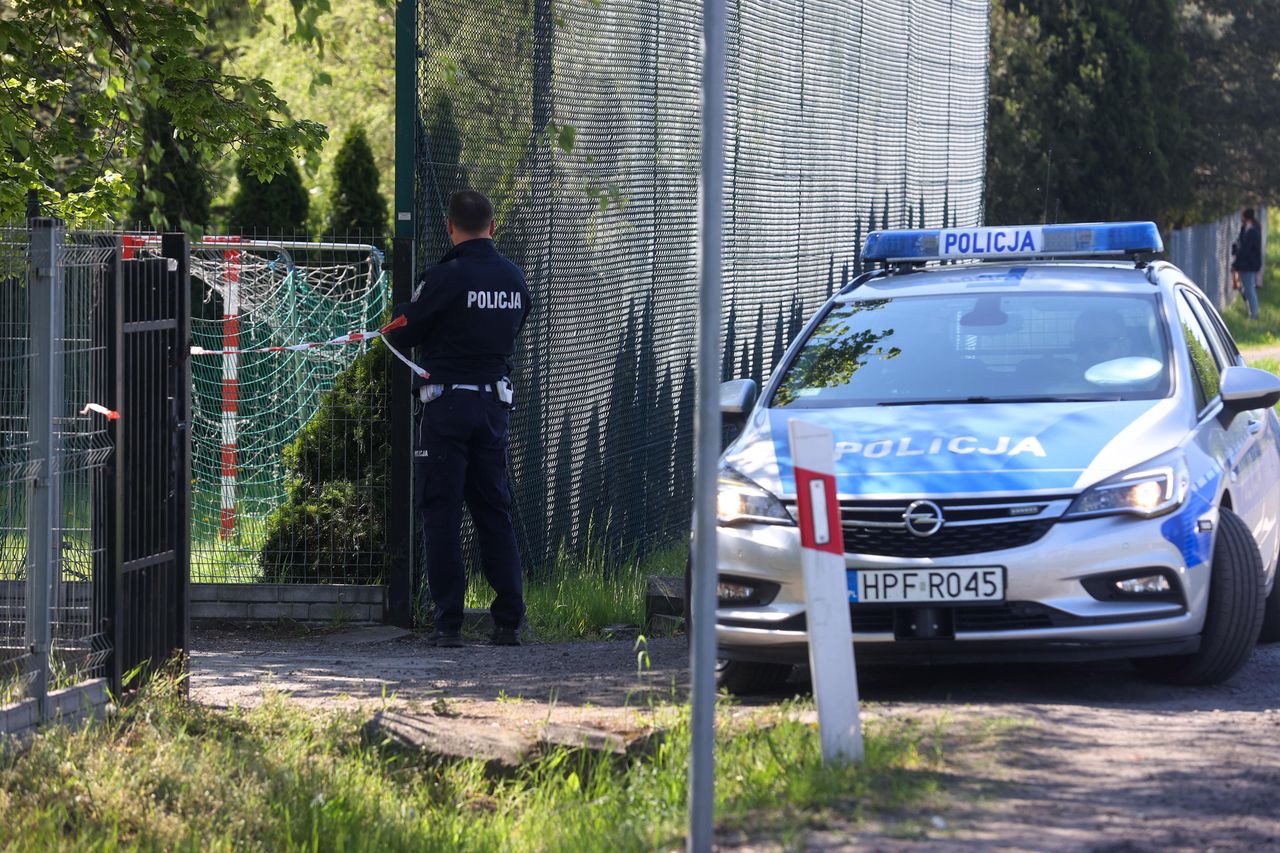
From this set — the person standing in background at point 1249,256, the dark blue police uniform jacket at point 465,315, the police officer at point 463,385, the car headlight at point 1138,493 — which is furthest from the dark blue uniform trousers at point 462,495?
the person standing in background at point 1249,256

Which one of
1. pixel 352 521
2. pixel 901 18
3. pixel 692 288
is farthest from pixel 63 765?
pixel 901 18

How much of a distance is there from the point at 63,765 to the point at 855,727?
2396 mm

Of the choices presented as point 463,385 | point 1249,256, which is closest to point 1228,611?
point 463,385

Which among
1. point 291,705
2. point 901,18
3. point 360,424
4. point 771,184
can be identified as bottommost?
point 291,705

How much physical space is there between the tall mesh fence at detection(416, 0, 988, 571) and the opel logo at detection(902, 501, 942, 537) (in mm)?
1879

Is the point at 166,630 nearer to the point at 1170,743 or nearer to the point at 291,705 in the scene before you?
the point at 291,705

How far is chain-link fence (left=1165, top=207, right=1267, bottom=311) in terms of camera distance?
32.5m

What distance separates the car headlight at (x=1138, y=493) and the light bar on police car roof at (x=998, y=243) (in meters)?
2.24

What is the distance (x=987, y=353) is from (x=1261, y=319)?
32.0 m

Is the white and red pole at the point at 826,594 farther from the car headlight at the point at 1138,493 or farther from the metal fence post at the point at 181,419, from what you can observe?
the metal fence post at the point at 181,419

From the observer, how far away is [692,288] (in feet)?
43.2

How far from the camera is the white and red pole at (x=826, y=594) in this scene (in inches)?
207

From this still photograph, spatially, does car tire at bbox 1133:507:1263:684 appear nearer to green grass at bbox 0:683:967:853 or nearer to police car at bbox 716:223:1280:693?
police car at bbox 716:223:1280:693

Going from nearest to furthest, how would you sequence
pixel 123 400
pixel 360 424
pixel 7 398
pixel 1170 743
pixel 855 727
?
pixel 855 727, pixel 1170 743, pixel 7 398, pixel 123 400, pixel 360 424
